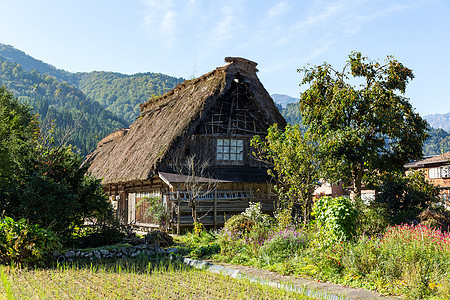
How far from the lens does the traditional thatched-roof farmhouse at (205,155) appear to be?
17344 millimetres

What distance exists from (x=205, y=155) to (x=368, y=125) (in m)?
7.50

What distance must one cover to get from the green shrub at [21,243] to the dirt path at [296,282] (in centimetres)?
378

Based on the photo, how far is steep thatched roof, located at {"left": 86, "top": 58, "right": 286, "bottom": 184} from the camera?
17828 millimetres

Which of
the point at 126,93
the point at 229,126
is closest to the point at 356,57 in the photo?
the point at 229,126

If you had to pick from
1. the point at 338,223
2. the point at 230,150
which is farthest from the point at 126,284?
the point at 230,150

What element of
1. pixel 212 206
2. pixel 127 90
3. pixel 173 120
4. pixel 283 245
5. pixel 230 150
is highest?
pixel 127 90

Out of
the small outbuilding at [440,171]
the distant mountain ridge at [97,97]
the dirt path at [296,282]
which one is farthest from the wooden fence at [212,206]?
the distant mountain ridge at [97,97]

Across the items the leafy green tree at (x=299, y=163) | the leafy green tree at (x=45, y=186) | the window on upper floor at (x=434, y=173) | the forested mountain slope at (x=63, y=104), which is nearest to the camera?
the leafy green tree at (x=45, y=186)

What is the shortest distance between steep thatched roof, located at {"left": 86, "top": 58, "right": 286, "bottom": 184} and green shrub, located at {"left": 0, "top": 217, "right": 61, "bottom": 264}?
7.13 m

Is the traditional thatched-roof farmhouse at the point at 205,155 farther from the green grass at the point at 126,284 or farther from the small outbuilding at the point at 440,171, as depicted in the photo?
the small outbuilding at the point at 440,171

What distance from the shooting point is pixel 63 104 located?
419 feet

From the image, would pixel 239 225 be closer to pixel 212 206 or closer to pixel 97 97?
pixel 212 206

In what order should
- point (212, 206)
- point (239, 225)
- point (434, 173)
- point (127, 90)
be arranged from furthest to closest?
point (127, 90)
point (434, 173)
point (212, 206)
point (239, 225)

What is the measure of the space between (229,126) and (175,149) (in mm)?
3256
